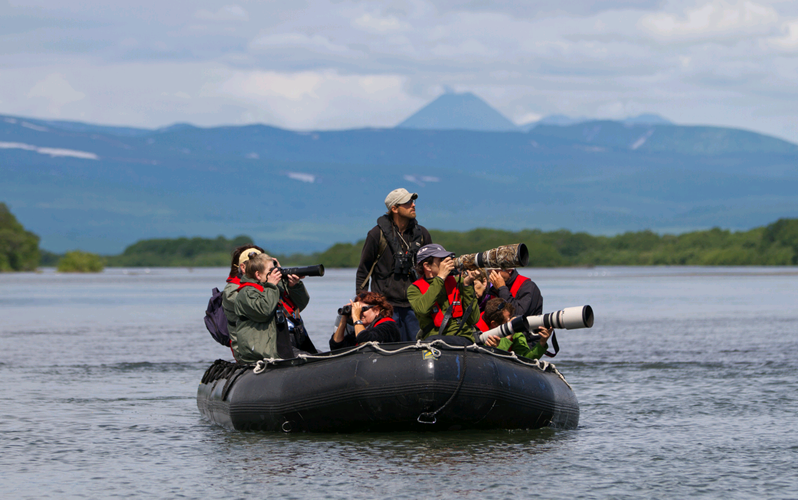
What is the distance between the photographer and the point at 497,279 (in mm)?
Result: 12453

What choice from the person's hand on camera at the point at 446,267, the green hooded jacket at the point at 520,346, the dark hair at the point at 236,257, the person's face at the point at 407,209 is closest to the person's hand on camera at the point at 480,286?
the green hooded jacket at the point at 520,346

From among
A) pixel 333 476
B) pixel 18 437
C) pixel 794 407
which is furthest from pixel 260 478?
pixel 794 407

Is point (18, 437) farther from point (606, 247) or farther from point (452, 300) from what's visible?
point (606, 247)

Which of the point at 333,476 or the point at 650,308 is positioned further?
the point at 650,308

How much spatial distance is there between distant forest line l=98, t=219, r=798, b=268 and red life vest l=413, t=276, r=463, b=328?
9355 centimetres

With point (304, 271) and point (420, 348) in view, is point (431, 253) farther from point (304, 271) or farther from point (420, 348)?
point (304, 271)

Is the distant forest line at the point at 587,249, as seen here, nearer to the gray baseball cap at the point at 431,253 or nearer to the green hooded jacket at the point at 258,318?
the green hooded jacket at the point at 258,318

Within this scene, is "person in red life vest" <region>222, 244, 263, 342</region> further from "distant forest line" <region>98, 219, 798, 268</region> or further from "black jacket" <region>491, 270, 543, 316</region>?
"distant forest line" <region>98, 219, 798, 268</region>

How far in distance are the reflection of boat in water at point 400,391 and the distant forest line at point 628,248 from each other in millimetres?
93097

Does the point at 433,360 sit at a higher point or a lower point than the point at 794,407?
higher

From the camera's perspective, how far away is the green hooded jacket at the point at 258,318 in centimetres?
1068

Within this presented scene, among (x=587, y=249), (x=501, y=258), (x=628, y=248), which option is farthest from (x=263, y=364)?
(x=628, y=248)

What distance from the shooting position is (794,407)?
13.6 meters

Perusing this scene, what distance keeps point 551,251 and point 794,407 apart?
106 metres
